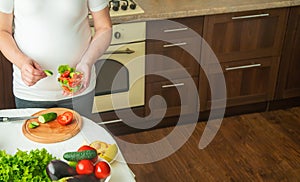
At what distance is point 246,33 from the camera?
3146mm

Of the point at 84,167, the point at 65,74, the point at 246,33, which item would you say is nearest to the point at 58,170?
the point at 84,167

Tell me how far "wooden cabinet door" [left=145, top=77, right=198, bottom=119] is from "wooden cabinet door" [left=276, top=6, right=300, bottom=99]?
23.2 inches

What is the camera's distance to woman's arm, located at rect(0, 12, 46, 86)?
1.80 metres

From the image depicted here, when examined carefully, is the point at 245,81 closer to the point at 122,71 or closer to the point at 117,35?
the point at 122,71

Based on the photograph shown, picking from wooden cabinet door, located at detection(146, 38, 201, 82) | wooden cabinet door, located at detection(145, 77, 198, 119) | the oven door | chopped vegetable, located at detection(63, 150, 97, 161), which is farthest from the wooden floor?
chopped vegetable, located at detection(63, 150, 97, 161)

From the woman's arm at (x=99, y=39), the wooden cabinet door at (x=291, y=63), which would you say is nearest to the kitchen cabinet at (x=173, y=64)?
the wooden cabinet door at (x=291, y=63)

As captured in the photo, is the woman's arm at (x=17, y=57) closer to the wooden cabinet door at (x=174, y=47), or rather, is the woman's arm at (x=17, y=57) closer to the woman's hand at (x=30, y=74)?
the woman's hand at (x=30, y=74)

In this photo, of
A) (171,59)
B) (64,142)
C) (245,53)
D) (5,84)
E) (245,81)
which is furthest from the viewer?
(245,81)

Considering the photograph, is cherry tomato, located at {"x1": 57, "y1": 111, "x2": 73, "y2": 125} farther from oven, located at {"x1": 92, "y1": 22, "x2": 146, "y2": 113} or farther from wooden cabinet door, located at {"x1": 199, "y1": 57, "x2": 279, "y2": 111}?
wooden cabinet door, located at {"x1": 199, "y1": 57, "x2": 279, "y2": 111}

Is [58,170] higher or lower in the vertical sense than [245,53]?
higher

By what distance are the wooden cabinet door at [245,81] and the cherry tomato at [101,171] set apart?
1745 mm

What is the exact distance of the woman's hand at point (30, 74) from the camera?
70.5 inches

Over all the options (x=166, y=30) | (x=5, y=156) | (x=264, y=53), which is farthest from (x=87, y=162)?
(x=264, y=53)

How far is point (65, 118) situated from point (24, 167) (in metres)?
0.36
